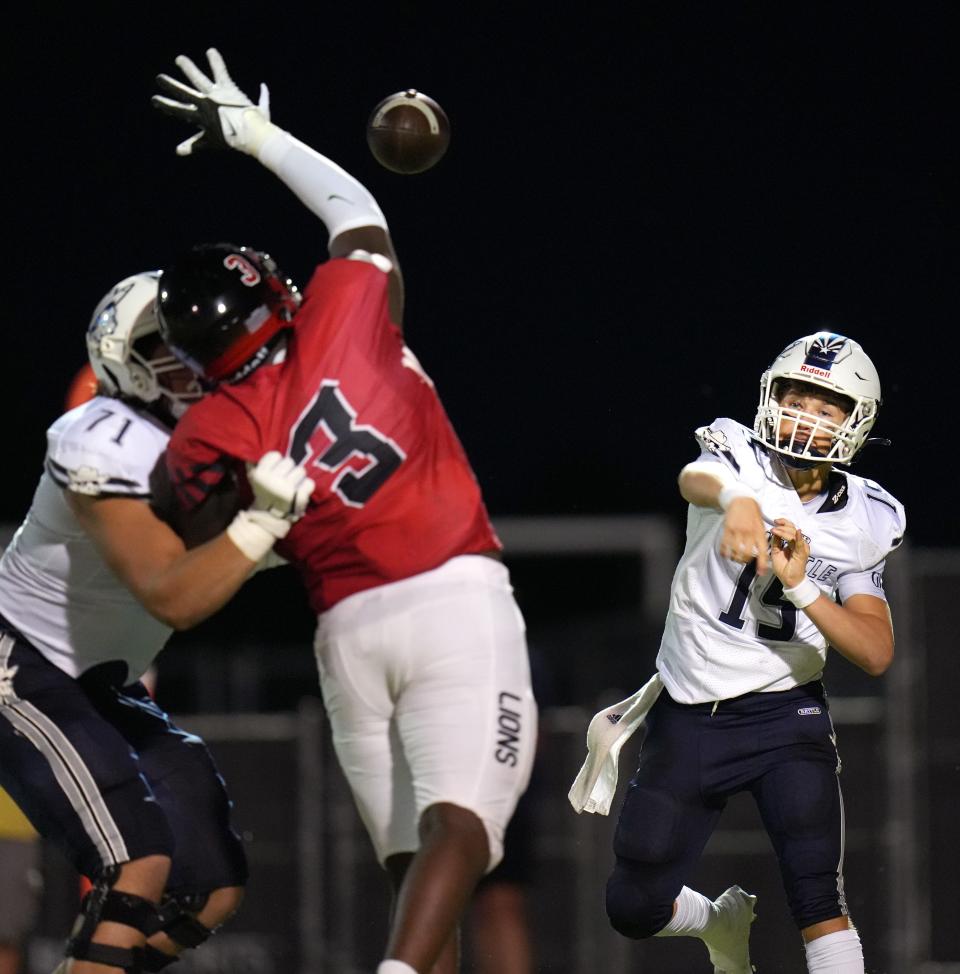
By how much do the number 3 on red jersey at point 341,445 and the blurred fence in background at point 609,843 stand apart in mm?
2679

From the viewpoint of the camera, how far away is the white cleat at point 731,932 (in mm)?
4574

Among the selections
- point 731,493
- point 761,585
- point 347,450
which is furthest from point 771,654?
point 347,450

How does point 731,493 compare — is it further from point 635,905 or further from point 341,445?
point 635,905

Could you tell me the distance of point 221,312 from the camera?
135 inches

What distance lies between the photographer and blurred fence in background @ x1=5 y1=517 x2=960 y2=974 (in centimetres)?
641

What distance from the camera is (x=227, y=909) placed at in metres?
4.02

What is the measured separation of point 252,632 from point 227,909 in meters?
9.17

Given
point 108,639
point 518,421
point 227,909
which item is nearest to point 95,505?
point 108,639

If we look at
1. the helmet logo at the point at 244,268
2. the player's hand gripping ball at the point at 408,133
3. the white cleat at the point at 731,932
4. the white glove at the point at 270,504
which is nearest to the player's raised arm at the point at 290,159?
the helmet logo at the point at 244,268

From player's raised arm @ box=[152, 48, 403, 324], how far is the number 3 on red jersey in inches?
14.6

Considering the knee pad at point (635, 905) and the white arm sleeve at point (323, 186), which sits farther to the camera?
the knee pad at point (635, 905)

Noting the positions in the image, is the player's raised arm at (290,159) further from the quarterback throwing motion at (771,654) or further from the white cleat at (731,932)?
the white cleat at (731,932)

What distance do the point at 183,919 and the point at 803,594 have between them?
1.65 meters

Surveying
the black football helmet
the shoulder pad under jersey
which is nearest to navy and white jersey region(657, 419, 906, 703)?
the black football helmet
